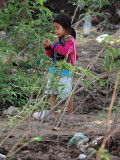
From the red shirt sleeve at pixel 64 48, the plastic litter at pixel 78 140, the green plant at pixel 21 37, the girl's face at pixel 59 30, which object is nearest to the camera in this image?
the plastic litter at pixel 78 140

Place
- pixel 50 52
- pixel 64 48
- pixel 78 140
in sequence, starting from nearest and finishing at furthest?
pixel 78 140 < pixel 64 48 < pixel 50 52

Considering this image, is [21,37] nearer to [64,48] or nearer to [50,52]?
[50,52]

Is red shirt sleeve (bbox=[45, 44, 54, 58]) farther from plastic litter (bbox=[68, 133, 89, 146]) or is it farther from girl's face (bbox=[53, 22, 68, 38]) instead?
plastic litter (bbox=[68, 133, 89, 146])

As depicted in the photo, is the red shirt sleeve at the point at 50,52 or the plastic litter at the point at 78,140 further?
the red shirt sleeve at the point at 50,52

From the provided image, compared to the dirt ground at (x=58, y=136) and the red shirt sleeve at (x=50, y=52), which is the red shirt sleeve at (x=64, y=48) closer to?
the red shirt sleeve at (x=50, y=52)

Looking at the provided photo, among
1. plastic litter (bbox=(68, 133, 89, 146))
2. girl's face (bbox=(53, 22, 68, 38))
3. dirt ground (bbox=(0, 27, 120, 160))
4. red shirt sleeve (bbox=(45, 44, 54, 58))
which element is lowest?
dirt ground (bbox=(0, 27, 120, 160))

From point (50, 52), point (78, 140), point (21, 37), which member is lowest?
point (78, 140)

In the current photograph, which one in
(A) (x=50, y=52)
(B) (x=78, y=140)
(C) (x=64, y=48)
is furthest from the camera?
(A) (x=50, y=52)

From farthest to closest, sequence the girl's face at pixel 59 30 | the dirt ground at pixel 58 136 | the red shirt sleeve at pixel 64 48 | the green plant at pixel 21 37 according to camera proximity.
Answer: the girl's face at pixel 59 30
the red shirt sleeve at pixel 64 48
the green plant at pixel 21 37
the dirt ground at pixel 58 136

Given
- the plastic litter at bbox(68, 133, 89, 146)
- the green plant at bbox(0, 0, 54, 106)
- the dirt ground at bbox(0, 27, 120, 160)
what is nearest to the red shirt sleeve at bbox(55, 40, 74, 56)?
the green plant at bbox(0, 0, 54, 106)

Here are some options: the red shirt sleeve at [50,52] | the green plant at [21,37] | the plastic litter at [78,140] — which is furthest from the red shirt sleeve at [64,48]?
the plastic litter at [78,140]

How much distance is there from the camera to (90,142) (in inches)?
91.4

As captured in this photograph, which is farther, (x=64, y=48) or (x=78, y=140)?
(x=64, y=48)

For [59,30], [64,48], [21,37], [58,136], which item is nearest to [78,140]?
[58,136]
